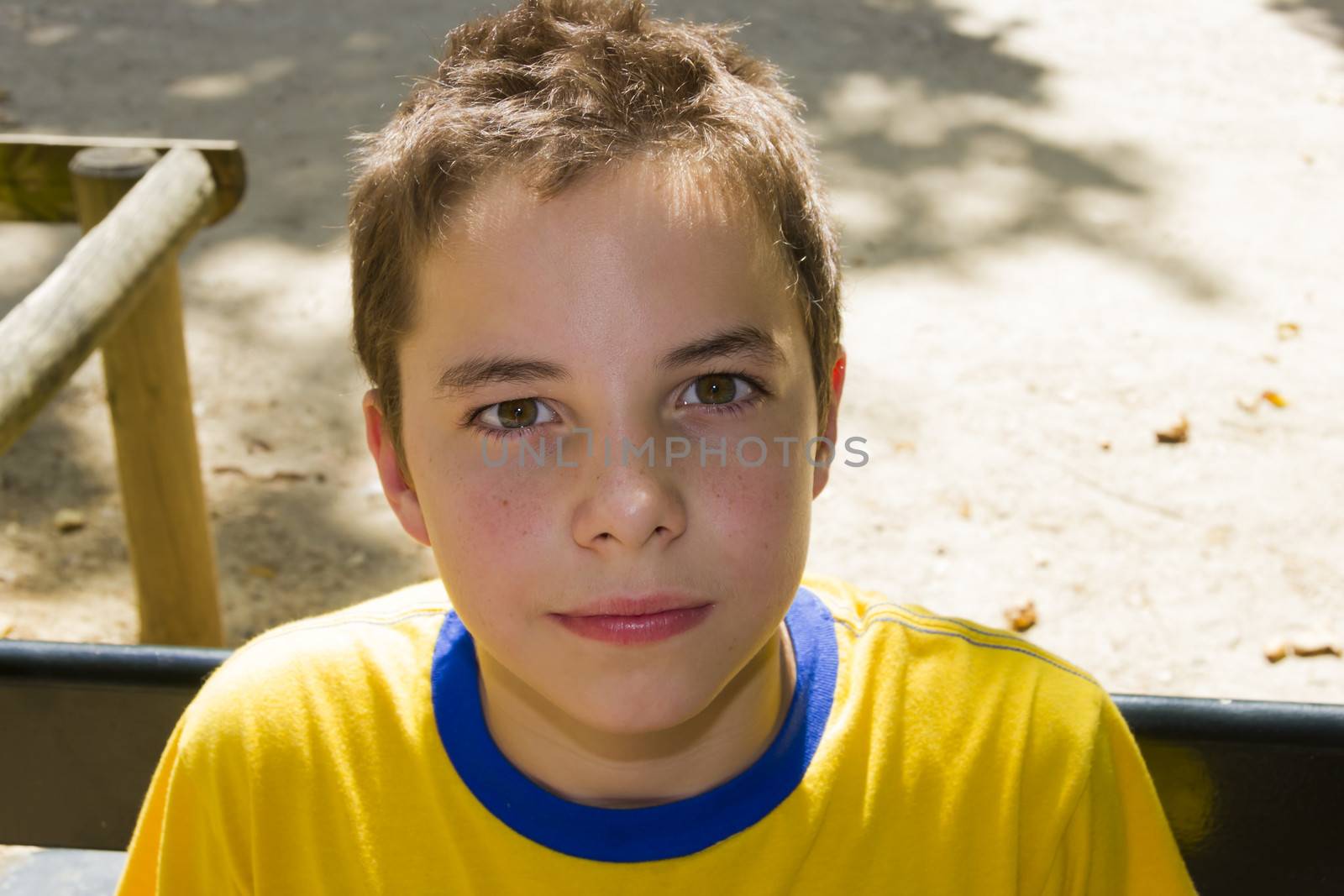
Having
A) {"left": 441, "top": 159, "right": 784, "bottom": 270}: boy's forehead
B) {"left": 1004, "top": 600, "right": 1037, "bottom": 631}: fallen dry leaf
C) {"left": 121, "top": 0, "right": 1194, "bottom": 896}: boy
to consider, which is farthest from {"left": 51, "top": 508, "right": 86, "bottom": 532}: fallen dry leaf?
{"left": 441, "top": 159, "right": 784, "bottom": 270}: boy's forehead

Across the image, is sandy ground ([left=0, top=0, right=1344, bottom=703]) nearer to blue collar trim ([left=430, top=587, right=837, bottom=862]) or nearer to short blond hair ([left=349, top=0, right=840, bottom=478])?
short blond hair ([left=349, top=0, right=840, bottom=478])

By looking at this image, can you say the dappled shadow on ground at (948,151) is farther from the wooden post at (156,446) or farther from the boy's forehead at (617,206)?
the boy's forehead at (617,206)

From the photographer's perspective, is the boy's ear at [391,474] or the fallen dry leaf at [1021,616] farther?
the fallen dry leaf at [1021,616]

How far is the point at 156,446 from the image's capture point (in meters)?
2.72

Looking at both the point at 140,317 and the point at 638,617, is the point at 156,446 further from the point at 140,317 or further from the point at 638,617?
the point at 638,617

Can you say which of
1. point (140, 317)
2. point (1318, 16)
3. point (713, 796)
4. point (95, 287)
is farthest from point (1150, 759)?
point (1318, 16)

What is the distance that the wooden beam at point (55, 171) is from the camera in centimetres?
255

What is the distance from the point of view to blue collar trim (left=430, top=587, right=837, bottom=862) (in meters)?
1.35

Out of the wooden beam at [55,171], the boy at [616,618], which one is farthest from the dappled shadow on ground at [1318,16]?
the boy at [616,618]

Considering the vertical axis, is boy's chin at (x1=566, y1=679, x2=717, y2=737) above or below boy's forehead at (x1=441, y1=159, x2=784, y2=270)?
below

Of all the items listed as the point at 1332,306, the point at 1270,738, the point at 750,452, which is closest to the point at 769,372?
the point at 750,452

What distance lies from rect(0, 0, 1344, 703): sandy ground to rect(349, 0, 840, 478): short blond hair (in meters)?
0.61

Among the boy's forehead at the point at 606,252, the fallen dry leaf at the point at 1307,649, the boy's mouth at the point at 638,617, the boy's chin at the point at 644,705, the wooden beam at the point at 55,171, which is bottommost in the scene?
the fallen dry leaf at the point at 1307,649

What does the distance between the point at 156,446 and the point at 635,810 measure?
5.57ft
